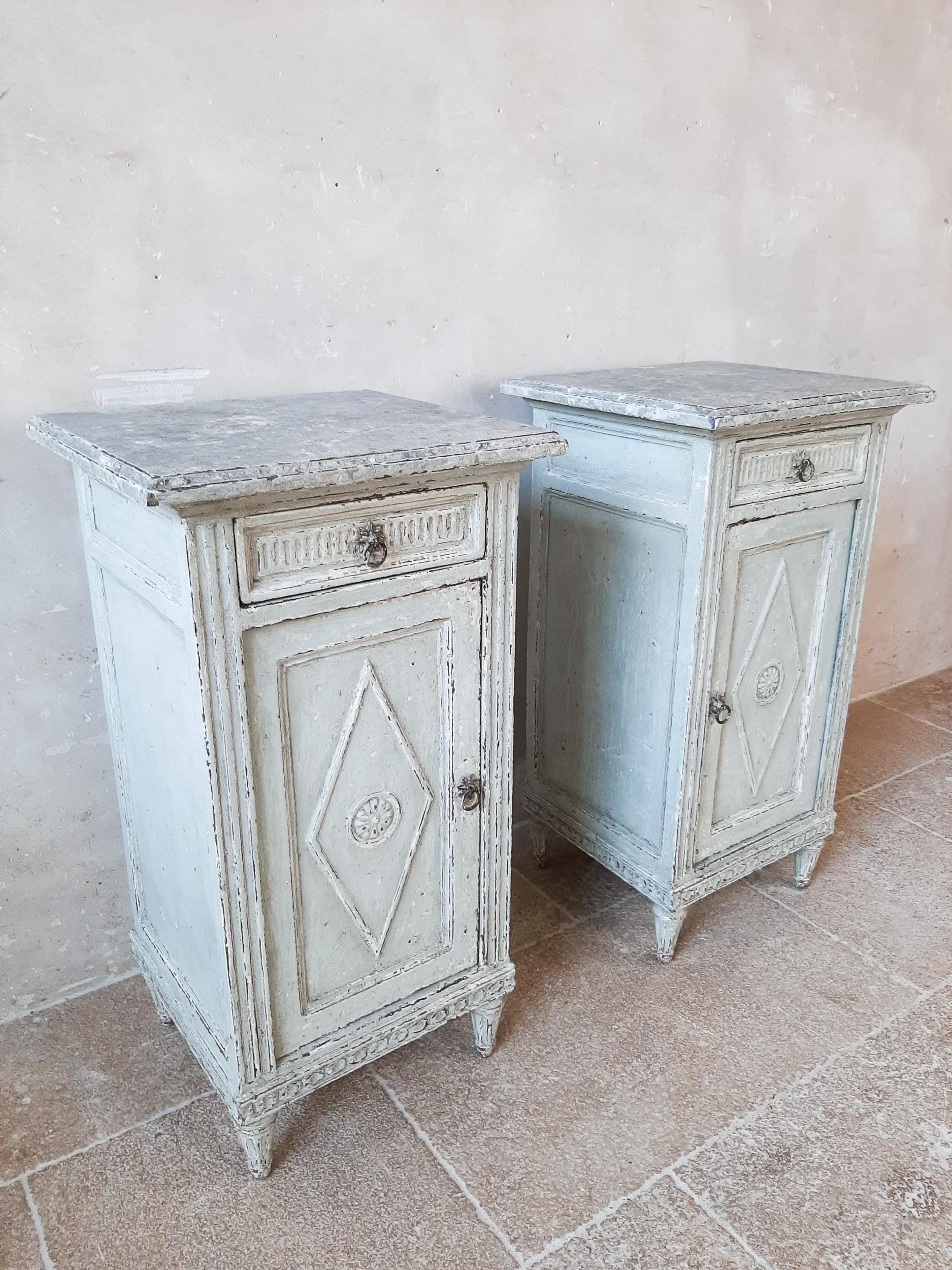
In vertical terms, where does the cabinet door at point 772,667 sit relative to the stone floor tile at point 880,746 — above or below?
above

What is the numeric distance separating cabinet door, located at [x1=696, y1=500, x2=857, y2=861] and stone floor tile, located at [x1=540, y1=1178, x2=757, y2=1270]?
2.22 feet

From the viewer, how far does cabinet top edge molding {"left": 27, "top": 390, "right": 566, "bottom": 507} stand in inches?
44.3

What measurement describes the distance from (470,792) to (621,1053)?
24.1 inches

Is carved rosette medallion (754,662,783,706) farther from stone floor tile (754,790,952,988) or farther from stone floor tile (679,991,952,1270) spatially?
stone floor tile (679,991,952,1270)

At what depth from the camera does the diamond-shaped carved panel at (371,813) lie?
4.60 feet

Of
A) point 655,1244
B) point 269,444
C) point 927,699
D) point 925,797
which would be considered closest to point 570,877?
point 655,1244

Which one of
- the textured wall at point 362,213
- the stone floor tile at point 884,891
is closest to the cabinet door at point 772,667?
the stone floor tile at point 884,891

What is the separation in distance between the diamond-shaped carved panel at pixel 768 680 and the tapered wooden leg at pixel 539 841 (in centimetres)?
51

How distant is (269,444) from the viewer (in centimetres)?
128

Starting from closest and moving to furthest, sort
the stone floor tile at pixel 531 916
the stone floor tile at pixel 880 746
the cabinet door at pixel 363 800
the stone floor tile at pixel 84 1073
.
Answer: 1. the cabinet door at pixel 363 800
2. the stone floor tile at pixel 84 1073
3. the stone floor tile at pixel 531 916
4. the stone floor tile at pixel 880 746

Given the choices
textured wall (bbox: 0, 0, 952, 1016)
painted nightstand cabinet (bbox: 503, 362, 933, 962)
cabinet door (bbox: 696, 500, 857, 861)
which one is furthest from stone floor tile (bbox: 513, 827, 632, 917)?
textured wall (bbox: 0, 0, 952, 1016)

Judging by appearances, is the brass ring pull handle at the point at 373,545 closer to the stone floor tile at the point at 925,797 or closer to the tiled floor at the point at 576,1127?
the tiled floor at the point at 576,1127

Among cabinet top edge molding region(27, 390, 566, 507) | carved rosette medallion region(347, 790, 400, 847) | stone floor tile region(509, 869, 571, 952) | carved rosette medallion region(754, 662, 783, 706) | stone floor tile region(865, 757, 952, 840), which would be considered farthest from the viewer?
stone floor tile region(865, 757, 952, 840)

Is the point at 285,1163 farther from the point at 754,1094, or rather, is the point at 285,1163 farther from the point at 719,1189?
the point at 754,1094
